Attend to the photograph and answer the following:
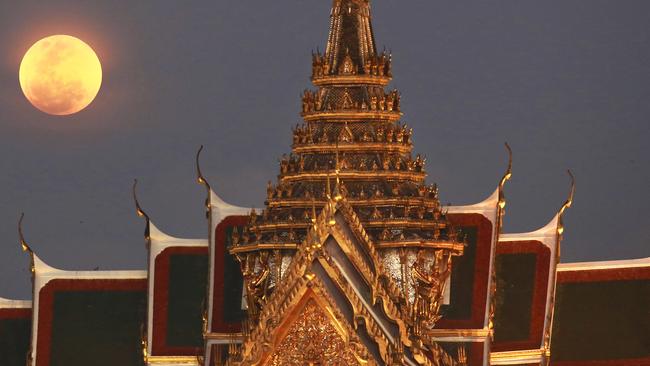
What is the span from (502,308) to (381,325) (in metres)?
4.45

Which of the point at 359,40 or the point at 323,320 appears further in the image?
the point at 359,40

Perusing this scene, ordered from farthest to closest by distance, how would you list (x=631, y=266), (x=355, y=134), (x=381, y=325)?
(x=631, y=266) < (x=355, y=134) < (x=381, y=325)

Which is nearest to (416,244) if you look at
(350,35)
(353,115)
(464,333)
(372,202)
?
(372,202)

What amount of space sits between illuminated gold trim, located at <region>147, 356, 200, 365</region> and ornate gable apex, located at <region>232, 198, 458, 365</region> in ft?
15.2

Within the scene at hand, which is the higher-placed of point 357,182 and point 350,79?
point 350,79

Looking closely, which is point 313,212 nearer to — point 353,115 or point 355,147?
point 355,147

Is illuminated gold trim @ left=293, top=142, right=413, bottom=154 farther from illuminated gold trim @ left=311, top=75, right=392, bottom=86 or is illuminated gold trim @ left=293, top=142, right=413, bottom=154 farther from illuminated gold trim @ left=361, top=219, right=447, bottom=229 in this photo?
illuminated gold trim @ left=361, top=219, right=447, bottom=229

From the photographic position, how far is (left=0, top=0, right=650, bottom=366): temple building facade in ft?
107

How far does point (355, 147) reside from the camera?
3462 cm

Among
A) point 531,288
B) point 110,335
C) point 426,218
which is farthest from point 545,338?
point 110,335

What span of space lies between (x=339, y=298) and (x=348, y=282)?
191 mm

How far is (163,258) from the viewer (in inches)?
1473

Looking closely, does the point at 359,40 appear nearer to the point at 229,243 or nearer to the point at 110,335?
the point at 229,243

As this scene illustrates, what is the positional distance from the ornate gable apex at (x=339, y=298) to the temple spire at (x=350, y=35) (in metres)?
2.70
